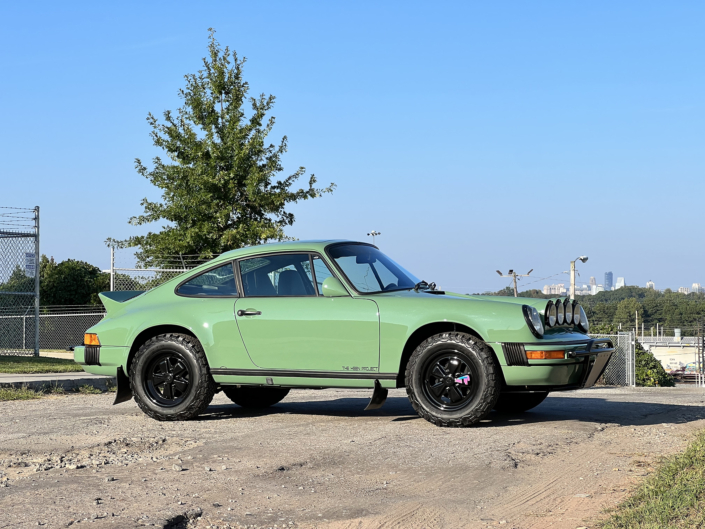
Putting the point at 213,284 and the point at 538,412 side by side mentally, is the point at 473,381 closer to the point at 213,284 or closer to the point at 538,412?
the point at 538,412

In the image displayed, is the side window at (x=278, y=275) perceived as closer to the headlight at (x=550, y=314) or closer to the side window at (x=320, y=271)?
the side window at (x=320, y=271)

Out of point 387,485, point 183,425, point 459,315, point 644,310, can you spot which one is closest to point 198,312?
point 183,425

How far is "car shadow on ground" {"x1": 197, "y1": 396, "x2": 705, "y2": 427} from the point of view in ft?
25.2

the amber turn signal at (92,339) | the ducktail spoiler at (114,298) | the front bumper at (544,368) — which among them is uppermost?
the ducktail spoiler at (114,298)

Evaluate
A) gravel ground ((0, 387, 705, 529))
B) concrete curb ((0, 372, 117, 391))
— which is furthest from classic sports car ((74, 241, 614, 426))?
concrete curb ((0, 372, 117, 391))

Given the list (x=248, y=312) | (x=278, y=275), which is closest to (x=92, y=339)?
(x=248, y=312)

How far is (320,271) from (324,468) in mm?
2574

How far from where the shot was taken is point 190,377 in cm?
768

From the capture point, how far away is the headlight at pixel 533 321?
22.0ft

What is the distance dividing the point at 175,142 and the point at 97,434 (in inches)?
653

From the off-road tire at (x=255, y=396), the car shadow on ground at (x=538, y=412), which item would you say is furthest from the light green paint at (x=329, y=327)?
the off-road tire at (x=255, y=396)

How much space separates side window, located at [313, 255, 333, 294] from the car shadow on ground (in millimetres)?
1443

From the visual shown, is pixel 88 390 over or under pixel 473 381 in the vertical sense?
under

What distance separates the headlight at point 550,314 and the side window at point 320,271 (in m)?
1.93
